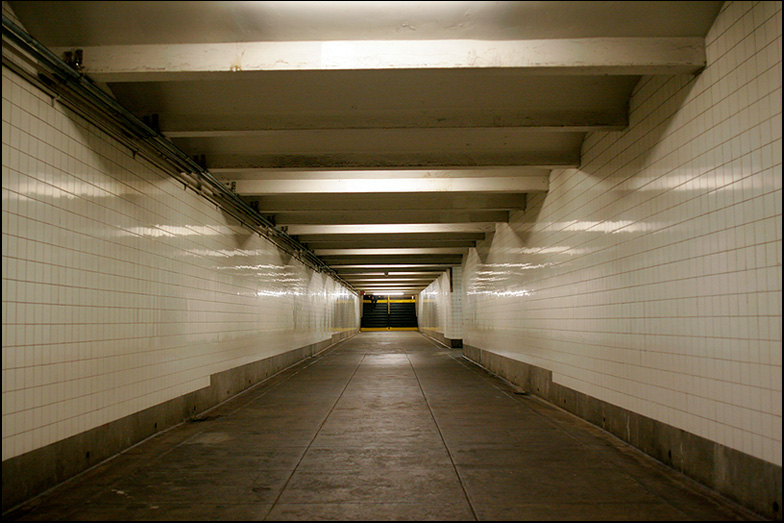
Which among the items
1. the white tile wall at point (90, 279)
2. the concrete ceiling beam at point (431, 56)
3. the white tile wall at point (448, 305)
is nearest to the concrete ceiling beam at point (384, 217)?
the white tile wall at point (90, 279)

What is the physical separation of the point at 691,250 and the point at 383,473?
3423 millimetres

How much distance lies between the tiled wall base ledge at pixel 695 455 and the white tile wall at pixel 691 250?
11 cm

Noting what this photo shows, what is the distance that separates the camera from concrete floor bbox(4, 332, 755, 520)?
4.16m

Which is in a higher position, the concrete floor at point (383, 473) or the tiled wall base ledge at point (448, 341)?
the concrete floor at point (383, 473)

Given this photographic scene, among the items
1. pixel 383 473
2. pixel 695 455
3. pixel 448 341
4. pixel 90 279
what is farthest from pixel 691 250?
pixel 448 341

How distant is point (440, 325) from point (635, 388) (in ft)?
74.3

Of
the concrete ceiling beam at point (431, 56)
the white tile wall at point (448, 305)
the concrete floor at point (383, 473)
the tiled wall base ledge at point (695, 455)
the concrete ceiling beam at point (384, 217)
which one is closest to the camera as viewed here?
the tiled wall base ledge at point (695, 455)

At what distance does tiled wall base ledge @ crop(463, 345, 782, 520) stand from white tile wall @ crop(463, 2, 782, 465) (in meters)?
0.11

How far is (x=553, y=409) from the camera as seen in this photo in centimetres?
859

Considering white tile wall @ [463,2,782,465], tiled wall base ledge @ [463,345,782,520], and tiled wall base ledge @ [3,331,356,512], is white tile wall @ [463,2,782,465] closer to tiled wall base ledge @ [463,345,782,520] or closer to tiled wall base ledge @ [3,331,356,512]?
tiled wall base ledge @ [463,345,782,520]

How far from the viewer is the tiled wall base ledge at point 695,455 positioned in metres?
3.93

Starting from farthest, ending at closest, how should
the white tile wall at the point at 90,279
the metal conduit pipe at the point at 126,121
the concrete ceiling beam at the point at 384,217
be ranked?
the concrete ceiling beam at the point at 384,217 → the metal conduit pipe at the point at 126,121 → the white tile wall at the point at 90,279

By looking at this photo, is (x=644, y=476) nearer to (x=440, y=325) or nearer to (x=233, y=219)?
(x=233, y=219)

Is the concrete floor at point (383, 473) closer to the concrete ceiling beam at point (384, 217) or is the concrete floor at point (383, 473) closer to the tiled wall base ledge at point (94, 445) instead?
the tiled wall base ledge at point (94, 445)
